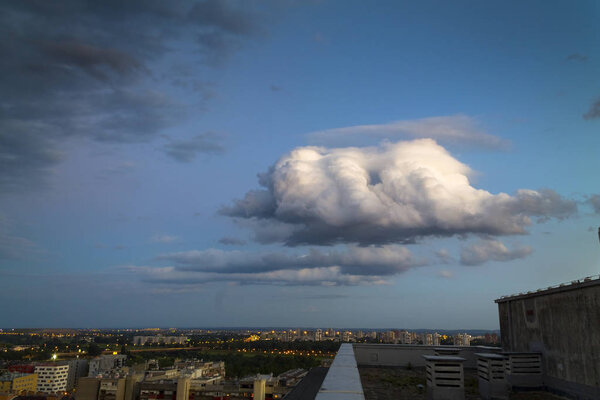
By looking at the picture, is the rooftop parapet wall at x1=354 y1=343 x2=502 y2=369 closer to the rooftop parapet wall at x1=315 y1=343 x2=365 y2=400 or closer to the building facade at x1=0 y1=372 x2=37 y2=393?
the rooftop parapet wall at x1=315 y1=343 x2=365 y2=400

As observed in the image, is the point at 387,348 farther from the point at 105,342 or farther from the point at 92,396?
the point at 105,342

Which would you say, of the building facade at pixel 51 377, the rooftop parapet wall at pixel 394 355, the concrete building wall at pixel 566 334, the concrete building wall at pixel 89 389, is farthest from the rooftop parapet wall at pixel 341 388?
the building facade at pixel 51 377

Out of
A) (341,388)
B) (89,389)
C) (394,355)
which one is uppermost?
(341,388)

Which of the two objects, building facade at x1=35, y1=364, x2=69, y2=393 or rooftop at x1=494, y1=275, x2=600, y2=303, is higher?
rooftop at x1=494, y1=275, x2=600, y2=303

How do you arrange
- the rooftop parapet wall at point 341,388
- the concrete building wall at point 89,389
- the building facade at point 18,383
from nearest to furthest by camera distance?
1. the rooftop parapet wall at point 341,388
2. the concrete building wall at point 89,389
3. the building facade at point 18,383

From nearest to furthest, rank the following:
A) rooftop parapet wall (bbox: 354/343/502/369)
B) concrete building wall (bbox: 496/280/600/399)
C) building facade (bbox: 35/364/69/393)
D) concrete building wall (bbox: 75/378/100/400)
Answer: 1. concrete building wall (bbox: 496/280/600/399)
2. rooftop parapet wall (bbox: 354/343/502/369)
3. concrete building wall (bbox: 75/378/100/400)
4. building facade (bbox: 35/364/69/393)

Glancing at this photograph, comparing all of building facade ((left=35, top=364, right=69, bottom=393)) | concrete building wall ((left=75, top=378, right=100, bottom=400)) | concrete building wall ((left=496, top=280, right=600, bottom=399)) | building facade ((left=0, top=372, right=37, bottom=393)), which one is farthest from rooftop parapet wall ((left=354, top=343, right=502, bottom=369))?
building facade ((left=35, top=364, right=69, bottom=393))

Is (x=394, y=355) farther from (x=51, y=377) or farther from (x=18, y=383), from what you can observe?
(x=51, y=377)

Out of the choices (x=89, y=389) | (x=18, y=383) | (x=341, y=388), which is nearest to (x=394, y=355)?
(x=341, y=388)

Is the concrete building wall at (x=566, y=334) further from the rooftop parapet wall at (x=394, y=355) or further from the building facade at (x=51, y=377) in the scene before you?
the building facade at (x=51, y=377)
